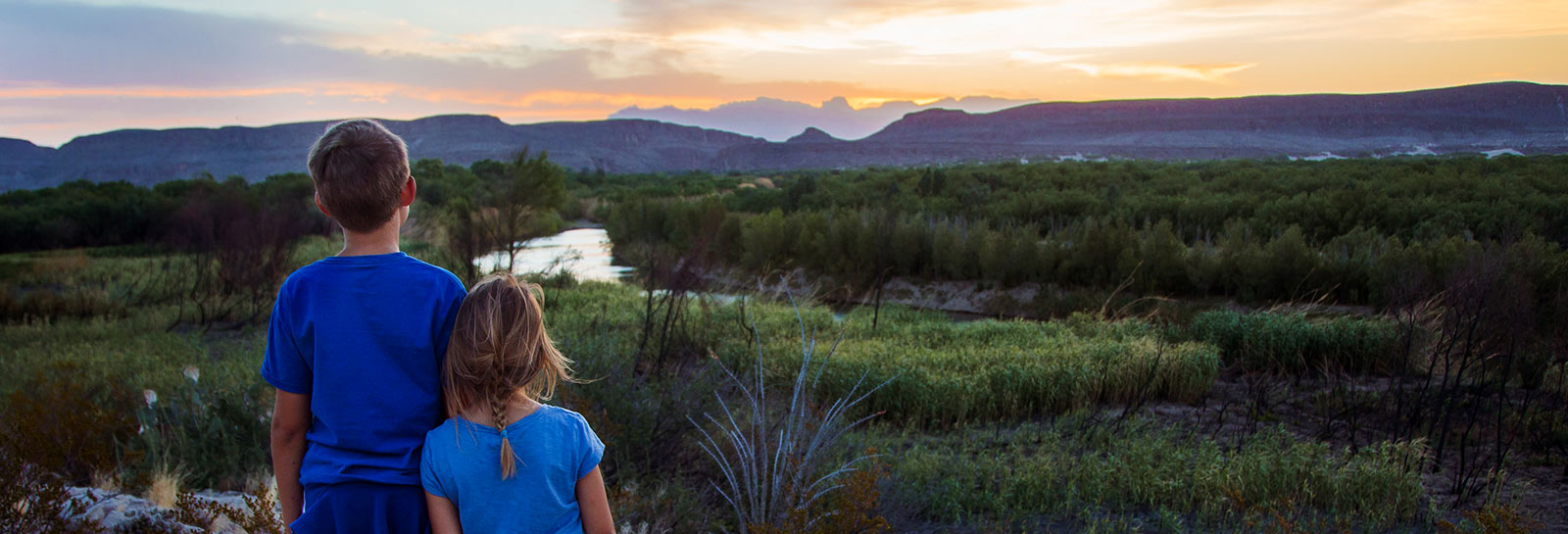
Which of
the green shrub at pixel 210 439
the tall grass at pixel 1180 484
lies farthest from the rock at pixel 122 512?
the tall grass at pixel 1180 484

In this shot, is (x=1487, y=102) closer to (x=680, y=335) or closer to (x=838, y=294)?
(x=838, y=294)

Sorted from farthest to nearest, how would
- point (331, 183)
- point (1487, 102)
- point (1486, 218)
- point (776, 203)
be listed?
point (1487, 102), point (776, 203), point (1486, 218), point (331, 183)

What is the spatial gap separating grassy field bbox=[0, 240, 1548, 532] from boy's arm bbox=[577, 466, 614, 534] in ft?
4.97

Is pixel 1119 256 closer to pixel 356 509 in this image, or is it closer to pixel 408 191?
pixel 408 191

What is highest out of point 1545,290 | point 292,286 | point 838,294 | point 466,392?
point 292,286

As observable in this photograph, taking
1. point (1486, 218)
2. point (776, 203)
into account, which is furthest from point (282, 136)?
point (1486, 218)

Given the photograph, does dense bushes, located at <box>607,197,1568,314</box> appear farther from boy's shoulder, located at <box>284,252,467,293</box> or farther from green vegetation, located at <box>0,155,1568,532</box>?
boy's shoulder, located at <box>284,252,467,293</box>

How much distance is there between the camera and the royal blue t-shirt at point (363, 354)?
1.76 metres

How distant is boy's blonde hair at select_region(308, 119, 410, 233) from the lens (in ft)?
5.67

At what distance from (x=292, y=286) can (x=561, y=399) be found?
120 inches

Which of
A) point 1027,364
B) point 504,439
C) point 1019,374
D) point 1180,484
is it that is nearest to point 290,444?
point 504,439

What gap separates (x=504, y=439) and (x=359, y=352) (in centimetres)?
35

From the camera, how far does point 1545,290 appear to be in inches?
408

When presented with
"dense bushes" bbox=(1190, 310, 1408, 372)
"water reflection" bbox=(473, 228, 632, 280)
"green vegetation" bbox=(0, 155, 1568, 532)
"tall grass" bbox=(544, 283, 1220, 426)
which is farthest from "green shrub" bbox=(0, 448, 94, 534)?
"water reflection" bbox=(473, 228, 632, 280)
